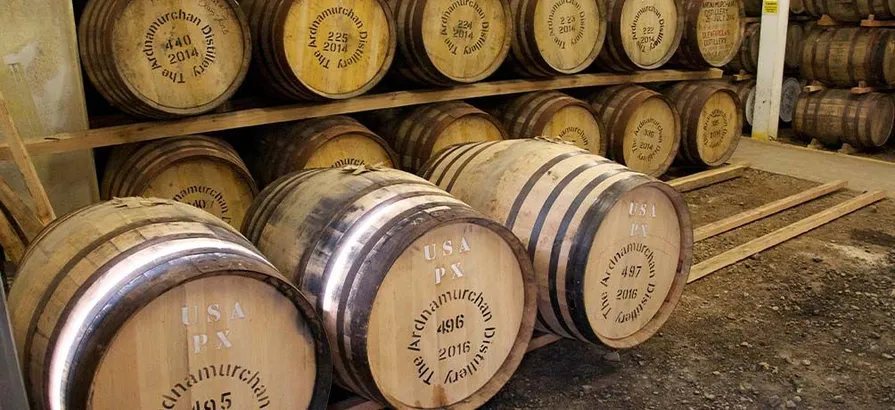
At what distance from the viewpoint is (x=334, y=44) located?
13.1 ft

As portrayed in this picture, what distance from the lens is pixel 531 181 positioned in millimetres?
3123

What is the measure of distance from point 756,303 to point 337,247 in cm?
242

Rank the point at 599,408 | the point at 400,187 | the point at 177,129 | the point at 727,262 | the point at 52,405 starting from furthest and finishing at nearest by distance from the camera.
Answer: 1. the point at 727,262
2. the point at 177,129
3. the point at 599,408
4. the point at 400,187
5. the point at 52,405

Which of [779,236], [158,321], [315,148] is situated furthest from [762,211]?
[158,321]

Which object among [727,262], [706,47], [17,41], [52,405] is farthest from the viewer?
[706,47]

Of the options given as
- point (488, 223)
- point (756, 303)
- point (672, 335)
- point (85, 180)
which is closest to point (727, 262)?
point (756, 303)

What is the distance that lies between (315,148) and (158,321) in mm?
2108

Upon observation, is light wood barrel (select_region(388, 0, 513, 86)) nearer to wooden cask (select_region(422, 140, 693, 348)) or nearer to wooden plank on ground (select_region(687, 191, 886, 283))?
wooden cask (select_region(422, 140, 693, 348))

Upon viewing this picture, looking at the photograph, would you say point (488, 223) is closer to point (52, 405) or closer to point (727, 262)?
point (52, 405)

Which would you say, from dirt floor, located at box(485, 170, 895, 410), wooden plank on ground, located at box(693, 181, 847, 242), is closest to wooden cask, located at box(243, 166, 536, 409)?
dirt floor, located at box(485, 170, 895, 410)

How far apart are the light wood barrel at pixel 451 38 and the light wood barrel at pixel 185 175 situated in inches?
46.7

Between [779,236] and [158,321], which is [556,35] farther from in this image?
[158,321]

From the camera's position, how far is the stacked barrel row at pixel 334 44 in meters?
3.46

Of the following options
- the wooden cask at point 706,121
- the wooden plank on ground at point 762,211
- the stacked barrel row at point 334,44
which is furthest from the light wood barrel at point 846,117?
the stacked barrel row at point 334,44
